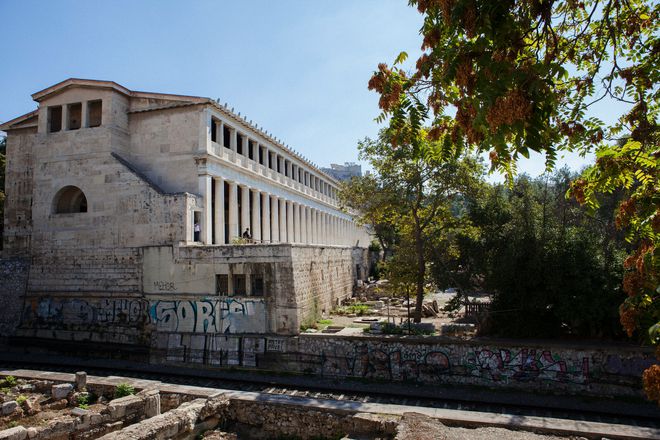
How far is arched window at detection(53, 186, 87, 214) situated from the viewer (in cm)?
2515

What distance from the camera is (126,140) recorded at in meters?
25.3

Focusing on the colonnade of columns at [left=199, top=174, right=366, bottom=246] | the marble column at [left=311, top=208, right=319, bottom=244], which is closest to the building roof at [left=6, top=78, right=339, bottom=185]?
the colonnade of columns at [left=199, top=174, right=366, bottom=246]

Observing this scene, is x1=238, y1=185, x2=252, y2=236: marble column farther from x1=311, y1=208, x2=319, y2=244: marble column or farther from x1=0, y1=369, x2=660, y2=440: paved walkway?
x1=0, y1=369, x2=660, y2=440: paved walkway

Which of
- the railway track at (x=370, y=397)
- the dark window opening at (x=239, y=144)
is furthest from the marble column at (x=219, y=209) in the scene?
the railway track at (x=370, y=397)

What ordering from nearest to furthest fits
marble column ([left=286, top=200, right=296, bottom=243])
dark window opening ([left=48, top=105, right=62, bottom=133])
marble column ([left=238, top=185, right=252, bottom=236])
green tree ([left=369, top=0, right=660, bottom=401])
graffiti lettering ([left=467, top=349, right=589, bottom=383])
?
green tree ([left=369, top=0, right=660, bottom=401]), graffiti lettering ([left=467, top=349, right=589, bottom=383]), dark window opening ([left=48, top=105, right=62, bottom=133]), marble column ([left=238, top=185, right=252, bottom=236]), marble column ([left=286, top=200, right=296, bottom=243])

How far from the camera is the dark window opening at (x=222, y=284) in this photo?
20.7 m

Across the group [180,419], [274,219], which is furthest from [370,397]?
[274,219]

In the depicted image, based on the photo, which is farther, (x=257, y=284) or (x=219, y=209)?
(x=219, y=209)

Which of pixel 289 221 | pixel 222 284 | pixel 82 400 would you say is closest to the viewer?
pixel 82 400

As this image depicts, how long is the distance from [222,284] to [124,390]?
25.9 ft

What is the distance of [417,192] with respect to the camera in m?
21.1

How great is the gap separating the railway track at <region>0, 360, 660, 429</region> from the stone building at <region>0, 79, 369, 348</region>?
8.45ft

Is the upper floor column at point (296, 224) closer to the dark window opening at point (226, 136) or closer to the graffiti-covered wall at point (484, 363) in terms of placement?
the dark window opening at point (226, 136)

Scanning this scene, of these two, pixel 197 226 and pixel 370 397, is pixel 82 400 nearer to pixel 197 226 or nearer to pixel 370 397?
pixel 370 397
